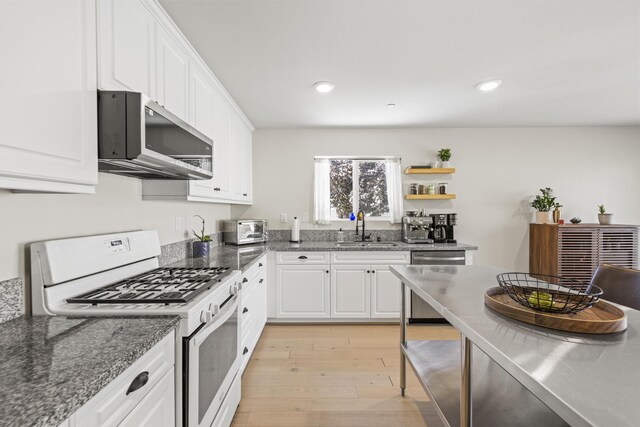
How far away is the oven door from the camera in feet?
3.93

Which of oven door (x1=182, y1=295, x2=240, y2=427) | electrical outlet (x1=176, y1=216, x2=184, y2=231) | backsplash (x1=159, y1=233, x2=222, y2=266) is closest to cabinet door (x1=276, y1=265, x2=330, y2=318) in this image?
backsplash (x1=159, y1=233, x2=222, y2=266)

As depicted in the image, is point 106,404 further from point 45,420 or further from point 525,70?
point 525,70

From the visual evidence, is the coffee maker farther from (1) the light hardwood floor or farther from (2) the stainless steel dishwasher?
(1) the light hardwood floor

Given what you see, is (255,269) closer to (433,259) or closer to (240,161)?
(240,161)

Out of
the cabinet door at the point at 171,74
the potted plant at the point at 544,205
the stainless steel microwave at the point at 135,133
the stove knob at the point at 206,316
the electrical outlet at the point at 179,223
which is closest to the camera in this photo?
the stainless steel microwave at the point at 135,133

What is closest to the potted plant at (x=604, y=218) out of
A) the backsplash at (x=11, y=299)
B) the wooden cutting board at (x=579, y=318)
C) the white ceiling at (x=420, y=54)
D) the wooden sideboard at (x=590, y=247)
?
the wooden sideboard at (x=590, y=247)

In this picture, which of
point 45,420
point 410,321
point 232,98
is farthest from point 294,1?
point 410,321

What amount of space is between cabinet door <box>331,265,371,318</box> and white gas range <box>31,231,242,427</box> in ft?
5.42

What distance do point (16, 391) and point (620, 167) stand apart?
224 inches

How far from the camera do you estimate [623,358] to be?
76cm

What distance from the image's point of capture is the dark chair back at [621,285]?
53.2 inches

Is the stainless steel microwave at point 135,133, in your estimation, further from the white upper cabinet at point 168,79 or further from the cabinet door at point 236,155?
the cabinet door at point 236,155

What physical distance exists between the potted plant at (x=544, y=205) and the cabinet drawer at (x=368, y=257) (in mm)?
1853

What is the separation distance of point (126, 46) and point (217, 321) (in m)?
1.32
